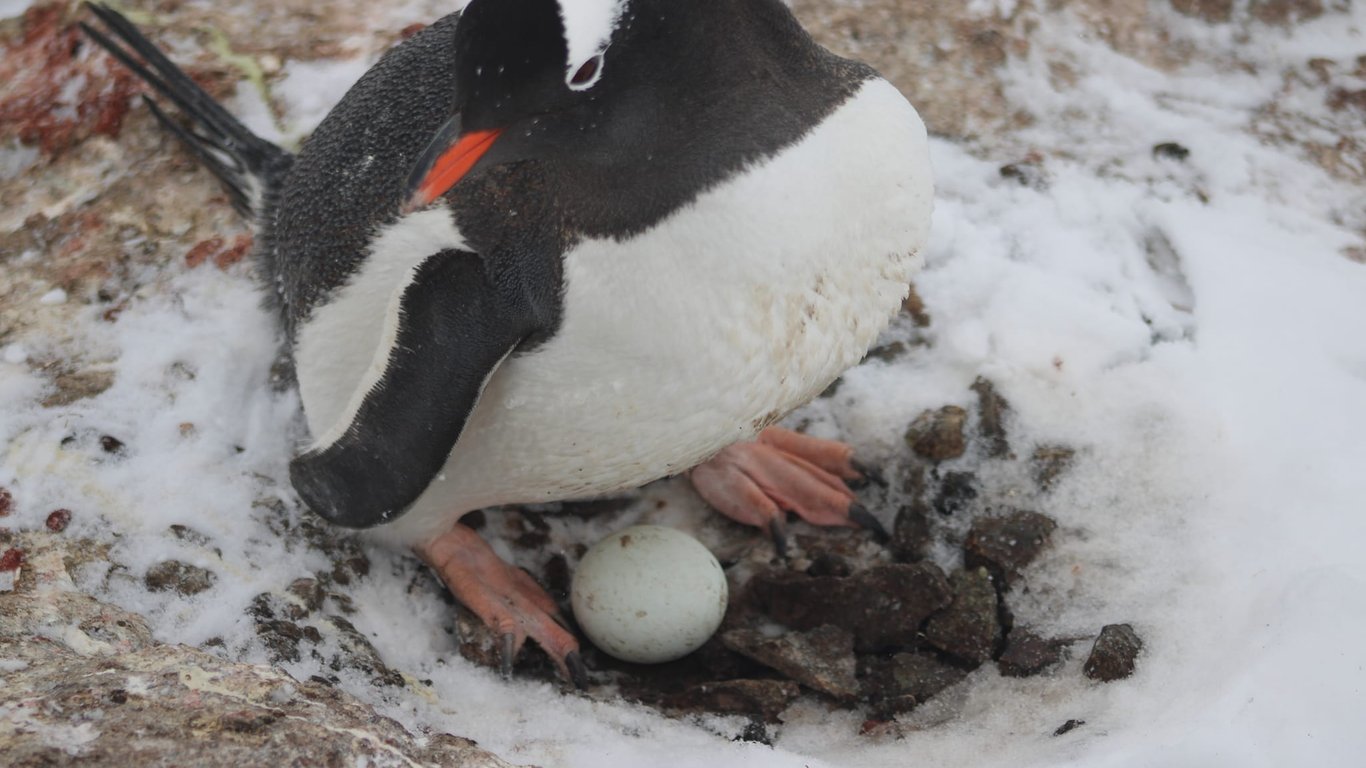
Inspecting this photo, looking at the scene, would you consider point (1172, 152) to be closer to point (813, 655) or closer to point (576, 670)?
point (813, 655)

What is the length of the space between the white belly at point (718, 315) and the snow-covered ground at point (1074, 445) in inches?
14.1

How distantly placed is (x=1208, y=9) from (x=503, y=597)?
2285mm

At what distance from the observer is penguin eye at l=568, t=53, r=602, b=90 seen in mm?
1313

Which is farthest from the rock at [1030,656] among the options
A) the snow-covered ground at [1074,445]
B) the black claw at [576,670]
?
the black claw at [576,670]

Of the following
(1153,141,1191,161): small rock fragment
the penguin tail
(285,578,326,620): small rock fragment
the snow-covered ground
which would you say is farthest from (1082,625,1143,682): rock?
the penguin tail

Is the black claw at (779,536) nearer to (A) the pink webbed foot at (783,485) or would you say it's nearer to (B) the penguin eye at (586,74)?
(A) the pink webbed foot at (783,485)

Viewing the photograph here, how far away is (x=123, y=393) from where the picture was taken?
208 cm

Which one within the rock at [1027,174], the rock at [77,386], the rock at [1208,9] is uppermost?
the rock at [77,386]

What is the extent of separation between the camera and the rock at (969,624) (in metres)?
1.83

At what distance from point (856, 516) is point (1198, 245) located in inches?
36.6

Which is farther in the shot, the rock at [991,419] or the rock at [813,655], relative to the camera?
the rock at [991,419]

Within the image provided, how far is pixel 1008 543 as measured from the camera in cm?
192

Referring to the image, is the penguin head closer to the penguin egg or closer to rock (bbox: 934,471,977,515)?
the penguin egg

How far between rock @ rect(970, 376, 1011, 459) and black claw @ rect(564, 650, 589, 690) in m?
0.79
